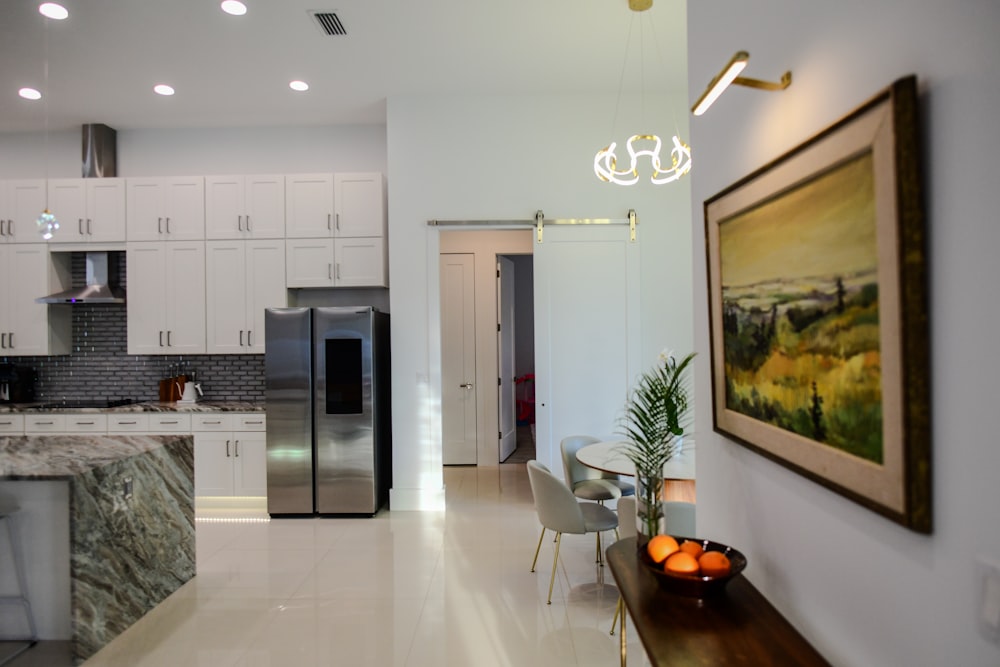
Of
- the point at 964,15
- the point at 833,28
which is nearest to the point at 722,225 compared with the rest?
the point at 833,28

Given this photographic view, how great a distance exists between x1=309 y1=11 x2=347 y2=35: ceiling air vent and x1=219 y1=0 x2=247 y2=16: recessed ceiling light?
408 mm

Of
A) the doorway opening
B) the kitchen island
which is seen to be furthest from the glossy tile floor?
the doorway opening

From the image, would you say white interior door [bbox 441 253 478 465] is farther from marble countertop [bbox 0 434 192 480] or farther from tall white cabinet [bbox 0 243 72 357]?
tall white cabinet [bbox 0 243 72 357]

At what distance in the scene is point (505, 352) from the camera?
23.0 feet

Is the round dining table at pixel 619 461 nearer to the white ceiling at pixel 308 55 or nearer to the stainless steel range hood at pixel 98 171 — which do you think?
the white ceiling at pixel 308 55

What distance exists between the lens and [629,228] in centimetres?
528

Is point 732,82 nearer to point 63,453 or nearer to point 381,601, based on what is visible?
point 381,601

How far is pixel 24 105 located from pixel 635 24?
5143 millimetres

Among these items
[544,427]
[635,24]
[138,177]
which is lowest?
[544,427]

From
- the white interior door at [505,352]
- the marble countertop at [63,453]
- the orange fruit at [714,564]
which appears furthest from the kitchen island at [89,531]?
the white interior door at [505,352]

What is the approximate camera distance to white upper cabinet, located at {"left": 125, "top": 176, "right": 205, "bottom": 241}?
5555 millimetres

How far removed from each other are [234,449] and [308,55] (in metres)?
3.28

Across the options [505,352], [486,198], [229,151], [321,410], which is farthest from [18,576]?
[505,352]

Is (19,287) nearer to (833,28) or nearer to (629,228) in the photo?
(629,228)
